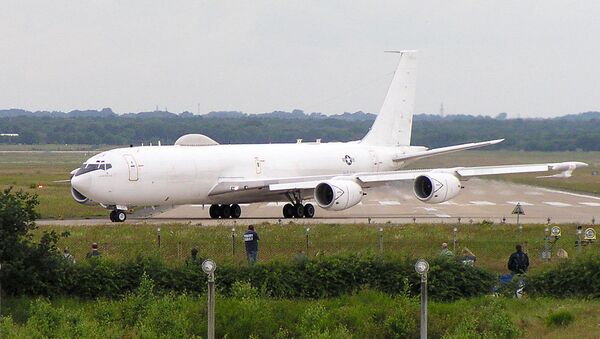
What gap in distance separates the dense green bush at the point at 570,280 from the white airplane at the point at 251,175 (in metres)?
18.9

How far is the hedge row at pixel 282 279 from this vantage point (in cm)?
2642

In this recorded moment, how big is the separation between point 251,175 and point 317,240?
12285 mm

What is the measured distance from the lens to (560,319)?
24.0m

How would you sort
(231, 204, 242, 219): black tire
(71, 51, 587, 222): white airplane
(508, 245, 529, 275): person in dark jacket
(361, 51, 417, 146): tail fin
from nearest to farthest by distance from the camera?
(508, 245, 529, 275): person in dark jacket, (71, 51, 587, 222): white airplane, (231, 204, 242, 219): black tire, (361, 51, 417, 146): tail fin

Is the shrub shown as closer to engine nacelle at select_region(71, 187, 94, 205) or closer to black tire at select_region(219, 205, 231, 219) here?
engine nacelle at select_region(71, 187, 94, 205)

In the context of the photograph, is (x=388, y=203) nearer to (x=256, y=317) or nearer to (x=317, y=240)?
(x=317, y=240)

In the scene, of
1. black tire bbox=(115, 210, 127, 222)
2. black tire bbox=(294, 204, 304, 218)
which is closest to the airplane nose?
black tire bbox=(115, 210, 127, 222)

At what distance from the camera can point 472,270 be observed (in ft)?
88.0

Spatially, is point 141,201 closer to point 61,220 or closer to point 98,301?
point 61,220

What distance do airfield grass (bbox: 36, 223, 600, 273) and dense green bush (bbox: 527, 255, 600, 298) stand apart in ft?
12.4

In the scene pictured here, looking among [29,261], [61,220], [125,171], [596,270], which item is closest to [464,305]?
[596,270]

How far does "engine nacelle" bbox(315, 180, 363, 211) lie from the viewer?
148 feet

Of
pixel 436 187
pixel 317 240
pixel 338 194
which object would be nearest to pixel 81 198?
pixel 338 194

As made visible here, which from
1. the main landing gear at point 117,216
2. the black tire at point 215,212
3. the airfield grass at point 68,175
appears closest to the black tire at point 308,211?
the black tire at point 215,212
